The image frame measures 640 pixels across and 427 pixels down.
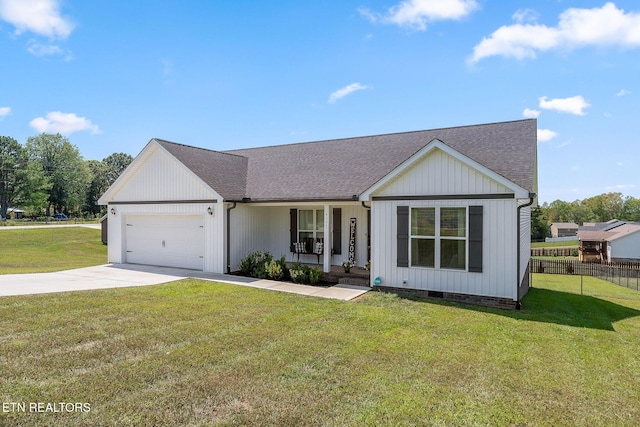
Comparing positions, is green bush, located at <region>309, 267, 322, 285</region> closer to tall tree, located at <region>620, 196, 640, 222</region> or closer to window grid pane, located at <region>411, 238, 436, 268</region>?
window grid pane, located at <region>411, 238, 436, 268</region>

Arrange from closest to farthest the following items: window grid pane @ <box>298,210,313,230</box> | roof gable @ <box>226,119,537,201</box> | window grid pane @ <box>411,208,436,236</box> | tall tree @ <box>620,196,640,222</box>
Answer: window grid pane @ <box>411,208,436,236</box>
roof gable @ <box>226,119,537,201</box>
window grid pane @ <box>298,210,313,230</box>
tall tree @ <box>620,196,640,222</box>

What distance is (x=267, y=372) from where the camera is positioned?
459cm

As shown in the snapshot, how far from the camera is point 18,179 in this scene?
168 ft

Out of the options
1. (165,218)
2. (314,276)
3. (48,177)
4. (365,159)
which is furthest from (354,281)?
(48,177)

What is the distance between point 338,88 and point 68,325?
1411 centimetres

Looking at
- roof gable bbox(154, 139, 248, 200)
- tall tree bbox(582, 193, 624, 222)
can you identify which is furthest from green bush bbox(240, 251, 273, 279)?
tall tree bbox(582, 193, 624, 222)

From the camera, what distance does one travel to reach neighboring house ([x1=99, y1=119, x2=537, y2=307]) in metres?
8.60

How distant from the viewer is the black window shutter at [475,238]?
855cm

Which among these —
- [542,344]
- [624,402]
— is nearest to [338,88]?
[542,344]

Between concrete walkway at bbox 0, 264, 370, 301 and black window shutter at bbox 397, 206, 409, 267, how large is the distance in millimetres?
1392

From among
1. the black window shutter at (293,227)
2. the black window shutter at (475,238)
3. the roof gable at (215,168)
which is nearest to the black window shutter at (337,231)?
the black window shutter at (293,227)

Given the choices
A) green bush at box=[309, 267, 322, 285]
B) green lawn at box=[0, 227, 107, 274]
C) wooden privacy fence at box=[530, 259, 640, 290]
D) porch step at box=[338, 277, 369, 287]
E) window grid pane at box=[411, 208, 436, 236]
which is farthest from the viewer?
wooden privacy fence at box=[530, 259, 640, 290]

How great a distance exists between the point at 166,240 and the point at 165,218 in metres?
0.85

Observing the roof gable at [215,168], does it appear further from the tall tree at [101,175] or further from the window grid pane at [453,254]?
the tall tree at [101,175]
